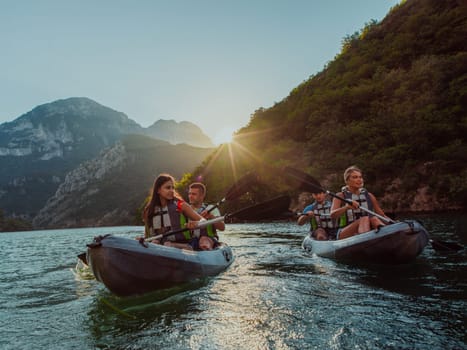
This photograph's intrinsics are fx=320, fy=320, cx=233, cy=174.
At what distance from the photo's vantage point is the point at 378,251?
609 centimetres

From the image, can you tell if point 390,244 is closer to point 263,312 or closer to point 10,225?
point 263,312

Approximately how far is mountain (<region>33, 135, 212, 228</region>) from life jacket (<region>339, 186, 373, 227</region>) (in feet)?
331

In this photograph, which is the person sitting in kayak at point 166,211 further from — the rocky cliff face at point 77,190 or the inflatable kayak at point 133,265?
the rocky cliff face at point 77,190

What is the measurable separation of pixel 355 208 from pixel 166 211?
3880 mm

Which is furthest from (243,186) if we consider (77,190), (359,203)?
(77,190)

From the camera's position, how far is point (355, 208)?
22.0ft

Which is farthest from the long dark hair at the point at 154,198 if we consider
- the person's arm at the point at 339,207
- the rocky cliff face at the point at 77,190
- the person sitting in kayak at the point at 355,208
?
the rocky cliff face at the point at 77,190

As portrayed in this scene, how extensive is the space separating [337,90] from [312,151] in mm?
10159

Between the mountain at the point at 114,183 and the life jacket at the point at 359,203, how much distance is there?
101 meters

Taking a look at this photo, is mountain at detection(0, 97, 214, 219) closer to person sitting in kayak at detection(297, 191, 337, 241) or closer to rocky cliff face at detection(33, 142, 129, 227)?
rocky cliff face at detection(33, 142, 129, 227)

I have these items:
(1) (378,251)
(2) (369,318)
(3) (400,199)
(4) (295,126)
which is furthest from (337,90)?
(2) (369,318)

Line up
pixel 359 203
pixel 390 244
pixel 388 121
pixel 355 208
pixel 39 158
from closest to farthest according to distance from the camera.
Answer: pixel 390 244 < pixel 355 208 < pixel 359 203 < pixel 388 121 < pixel 39 158

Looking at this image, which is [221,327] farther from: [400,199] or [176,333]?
[400,199]

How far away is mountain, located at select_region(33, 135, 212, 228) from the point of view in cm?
11175
